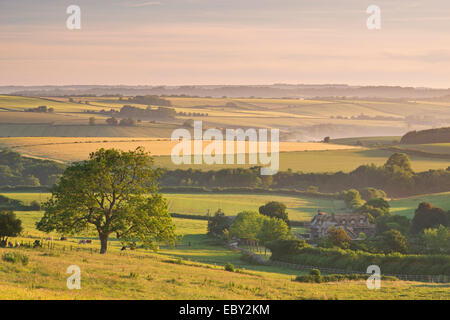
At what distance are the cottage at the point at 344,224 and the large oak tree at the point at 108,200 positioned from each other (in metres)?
42.0

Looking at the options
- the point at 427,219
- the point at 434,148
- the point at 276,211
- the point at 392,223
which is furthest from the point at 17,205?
the point at 434,148

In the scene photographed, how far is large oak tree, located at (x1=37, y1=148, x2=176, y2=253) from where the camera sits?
55.7 metres

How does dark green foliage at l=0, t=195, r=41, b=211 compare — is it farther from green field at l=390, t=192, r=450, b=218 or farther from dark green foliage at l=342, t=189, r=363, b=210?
green field at l=390, t=192, r=450, b=218

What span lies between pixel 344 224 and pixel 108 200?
163 feet

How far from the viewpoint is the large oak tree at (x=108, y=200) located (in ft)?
183

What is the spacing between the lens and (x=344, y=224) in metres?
97.8

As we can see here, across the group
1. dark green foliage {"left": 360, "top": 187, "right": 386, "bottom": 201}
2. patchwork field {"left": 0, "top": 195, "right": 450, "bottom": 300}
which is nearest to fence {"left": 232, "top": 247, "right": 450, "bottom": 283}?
patchwork field {"left": 0, "top": 195, "right": 450, "bottom": 300}

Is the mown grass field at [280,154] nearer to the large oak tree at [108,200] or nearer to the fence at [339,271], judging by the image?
the fence at [339,271]

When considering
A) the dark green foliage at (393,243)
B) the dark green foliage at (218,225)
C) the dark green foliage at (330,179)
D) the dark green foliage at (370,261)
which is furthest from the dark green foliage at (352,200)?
the dark green foliage at (370,261)

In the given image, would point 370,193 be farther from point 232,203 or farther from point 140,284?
point 140,284

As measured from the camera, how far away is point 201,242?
86688 mm

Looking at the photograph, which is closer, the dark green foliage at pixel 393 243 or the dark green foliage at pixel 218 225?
the dark green foliage at pixel 393 243

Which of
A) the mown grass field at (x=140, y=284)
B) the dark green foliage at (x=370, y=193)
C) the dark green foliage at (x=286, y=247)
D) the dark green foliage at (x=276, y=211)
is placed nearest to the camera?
the mown grass field at (x=140, y=284)
